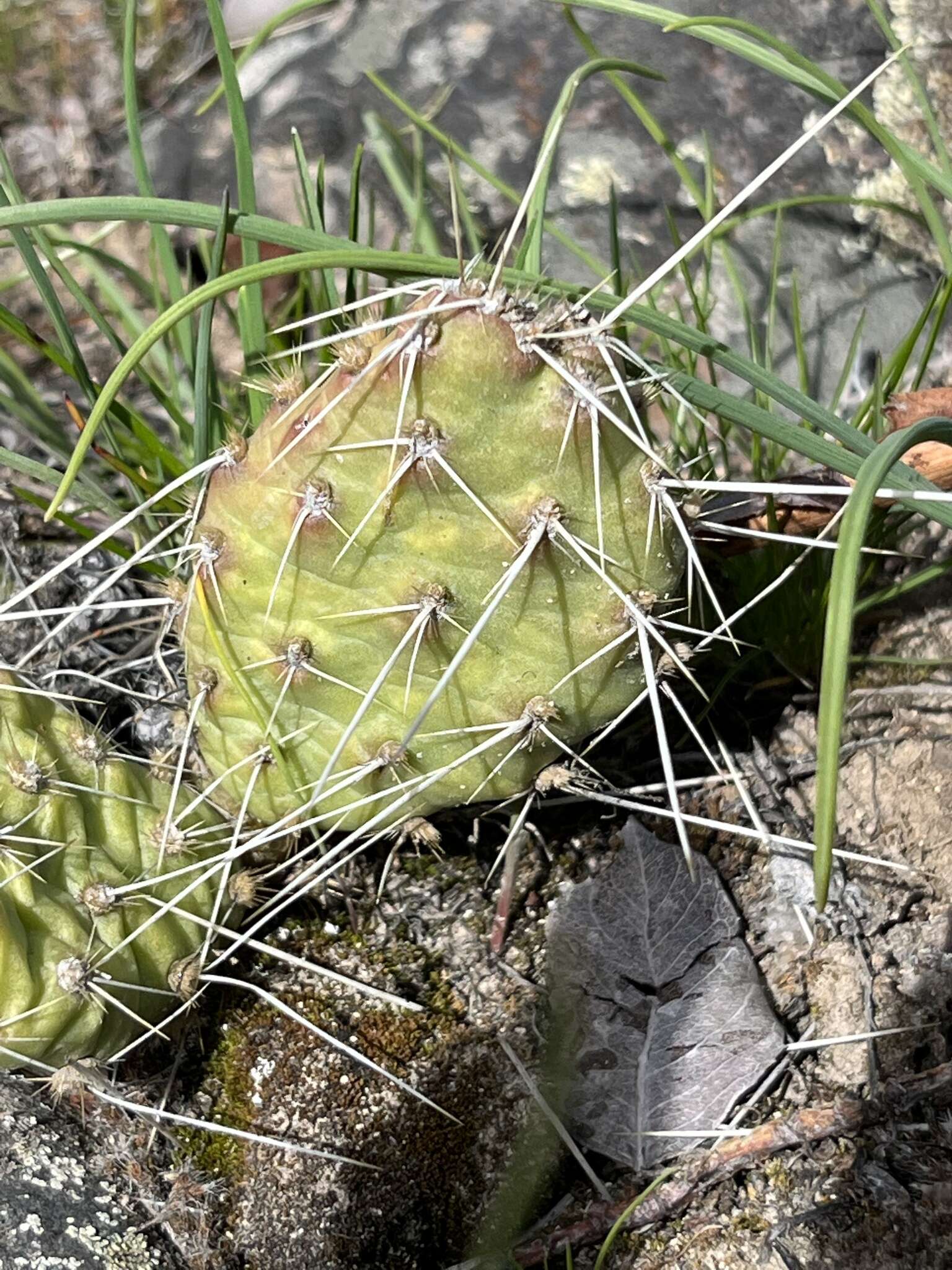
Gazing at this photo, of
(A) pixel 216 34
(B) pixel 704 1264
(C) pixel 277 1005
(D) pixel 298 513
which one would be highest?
(A) pixel 216 34

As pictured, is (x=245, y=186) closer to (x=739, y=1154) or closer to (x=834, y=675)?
A: (x=834, y=675)

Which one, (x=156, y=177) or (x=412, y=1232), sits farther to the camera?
(x=156, y=177)

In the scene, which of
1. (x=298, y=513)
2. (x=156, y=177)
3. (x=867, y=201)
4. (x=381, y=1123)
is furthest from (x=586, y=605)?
(x=156, y=177)

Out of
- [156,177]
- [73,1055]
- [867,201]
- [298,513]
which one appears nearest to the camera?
[298,513]

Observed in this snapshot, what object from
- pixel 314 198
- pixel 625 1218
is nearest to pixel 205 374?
pixel 314 198

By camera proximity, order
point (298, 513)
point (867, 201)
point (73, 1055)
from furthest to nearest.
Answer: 1. point (867, 201)
2. point (73, 1055)
3. point (298, 513)

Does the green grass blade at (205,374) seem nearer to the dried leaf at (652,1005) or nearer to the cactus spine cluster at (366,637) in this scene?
the cactus spine cluster at (366,637)

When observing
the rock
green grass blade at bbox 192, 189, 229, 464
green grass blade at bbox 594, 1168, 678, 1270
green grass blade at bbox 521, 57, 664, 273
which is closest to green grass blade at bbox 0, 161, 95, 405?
green grass blade at bbox 192, 189, 229, 464

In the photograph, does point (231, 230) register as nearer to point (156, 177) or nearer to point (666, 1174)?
point (666, 1174)
